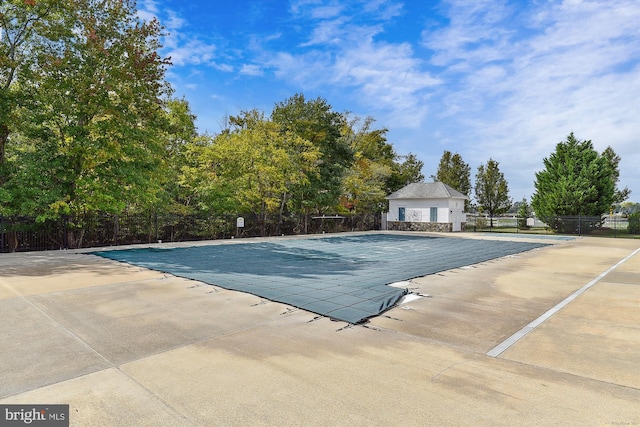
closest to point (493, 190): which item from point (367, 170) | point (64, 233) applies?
point (367, 170)

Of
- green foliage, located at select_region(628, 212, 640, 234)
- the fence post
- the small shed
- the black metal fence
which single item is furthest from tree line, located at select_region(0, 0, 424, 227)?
green foliage, located at select_region(628, 212, 640, 234)

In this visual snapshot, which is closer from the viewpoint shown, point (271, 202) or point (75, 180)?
point (75, 180)

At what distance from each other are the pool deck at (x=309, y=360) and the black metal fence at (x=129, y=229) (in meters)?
6.66

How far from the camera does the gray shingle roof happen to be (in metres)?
25.1

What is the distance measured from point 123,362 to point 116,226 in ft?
38.7

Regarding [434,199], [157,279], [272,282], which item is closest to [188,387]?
[272,282]

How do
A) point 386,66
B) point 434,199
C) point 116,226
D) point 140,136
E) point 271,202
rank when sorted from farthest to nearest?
1. point 434,199
2. point 271,202
3. point 386,66
4. point 116,226
5. point 140,136

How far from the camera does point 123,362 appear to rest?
3.04 metres

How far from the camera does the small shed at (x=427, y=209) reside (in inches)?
981

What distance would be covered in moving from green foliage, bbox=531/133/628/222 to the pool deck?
2133 centimetres

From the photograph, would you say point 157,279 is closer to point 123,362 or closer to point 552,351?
point 123,362
